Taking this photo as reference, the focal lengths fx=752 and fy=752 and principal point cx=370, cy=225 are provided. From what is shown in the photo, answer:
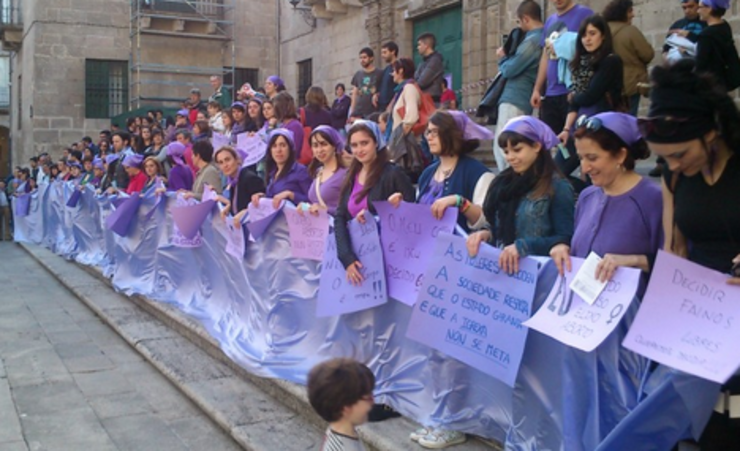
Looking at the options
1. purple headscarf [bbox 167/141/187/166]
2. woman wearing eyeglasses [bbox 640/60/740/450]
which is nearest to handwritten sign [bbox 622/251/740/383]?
woman wearing eyeglasses [bbox 640/60/740/450]

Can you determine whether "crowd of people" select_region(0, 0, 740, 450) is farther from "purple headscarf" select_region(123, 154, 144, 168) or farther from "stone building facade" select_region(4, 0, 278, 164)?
"stone building facade" select_region(4, 0, 278, 164)

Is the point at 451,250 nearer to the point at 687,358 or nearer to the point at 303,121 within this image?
the point at 687,358

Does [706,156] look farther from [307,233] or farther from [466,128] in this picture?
[307,233]

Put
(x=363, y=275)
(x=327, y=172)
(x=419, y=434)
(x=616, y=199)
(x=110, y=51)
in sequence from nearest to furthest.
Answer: (x=616, y=199), (x=419, y=434), (x=363, y=275), (x=327, y=172), (x=110, y=51)

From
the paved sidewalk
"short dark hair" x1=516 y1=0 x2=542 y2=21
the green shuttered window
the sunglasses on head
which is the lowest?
the paved sidewalk

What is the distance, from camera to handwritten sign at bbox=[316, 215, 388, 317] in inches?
172

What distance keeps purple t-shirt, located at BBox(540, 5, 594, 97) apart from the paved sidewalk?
3.57m

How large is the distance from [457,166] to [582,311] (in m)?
1.44

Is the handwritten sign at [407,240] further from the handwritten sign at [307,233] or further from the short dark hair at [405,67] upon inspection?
the short dark hair at [405,67]

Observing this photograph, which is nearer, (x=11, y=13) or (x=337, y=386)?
(x=337, y=386)

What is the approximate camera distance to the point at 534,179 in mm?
3465

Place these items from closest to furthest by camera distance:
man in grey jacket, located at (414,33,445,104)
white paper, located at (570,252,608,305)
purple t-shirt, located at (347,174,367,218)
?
1. white paper, located at (570,252,608,305)
2. purple t-shirt, located at (347,174,367,218)
3. man in grey jacket, located at (414,33,445,104)

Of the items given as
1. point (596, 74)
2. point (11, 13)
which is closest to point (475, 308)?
point (596, 74)

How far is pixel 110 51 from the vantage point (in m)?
23.6
